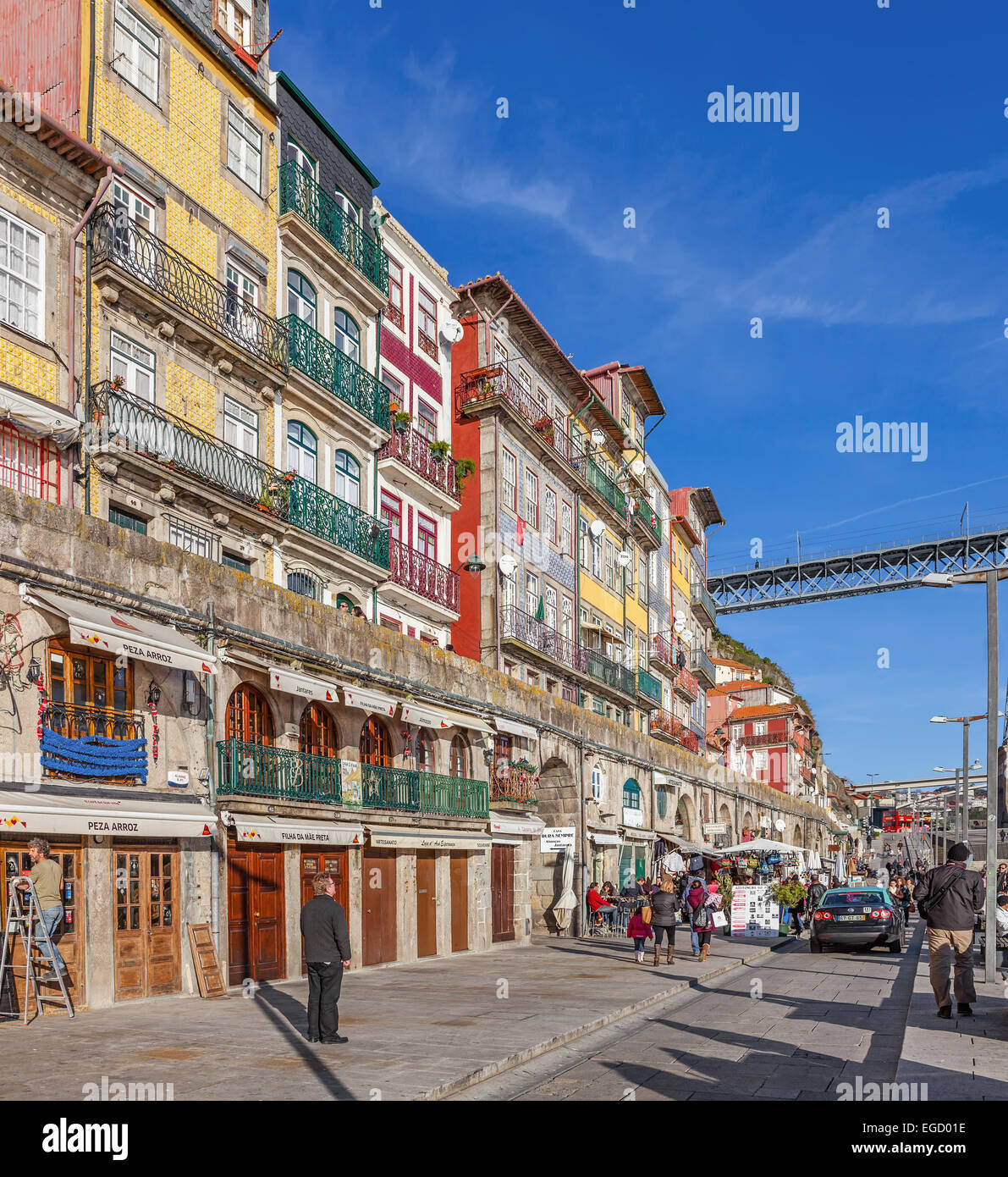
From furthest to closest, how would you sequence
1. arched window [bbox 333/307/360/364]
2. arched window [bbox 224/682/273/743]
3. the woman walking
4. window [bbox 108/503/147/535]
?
arched window [bbox 333/307/360/364] → the woman walking → window [bbox 108/503/147/535] → arched window [bbox 224/682/273/743]

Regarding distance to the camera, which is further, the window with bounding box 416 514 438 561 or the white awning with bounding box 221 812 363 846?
the window with bounding box 416 514 438 561

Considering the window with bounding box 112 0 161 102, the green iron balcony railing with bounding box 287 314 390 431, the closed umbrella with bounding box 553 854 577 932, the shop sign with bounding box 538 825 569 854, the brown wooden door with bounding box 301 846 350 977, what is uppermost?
the window with bounding box 112 0 161 102

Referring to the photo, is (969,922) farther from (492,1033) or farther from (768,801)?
(768,801)

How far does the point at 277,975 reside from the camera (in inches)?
754

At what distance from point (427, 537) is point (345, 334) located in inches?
271

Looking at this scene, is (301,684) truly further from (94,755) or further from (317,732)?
(94,755)

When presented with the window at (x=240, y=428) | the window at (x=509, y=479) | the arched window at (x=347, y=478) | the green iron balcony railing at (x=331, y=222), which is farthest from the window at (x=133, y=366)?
the window at (x=509, y=479)

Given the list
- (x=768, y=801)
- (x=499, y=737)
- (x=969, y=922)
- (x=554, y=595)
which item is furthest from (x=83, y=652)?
(x=768, y=801)

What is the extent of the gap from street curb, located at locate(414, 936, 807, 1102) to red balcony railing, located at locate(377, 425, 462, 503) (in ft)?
51.1

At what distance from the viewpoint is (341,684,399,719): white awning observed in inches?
781

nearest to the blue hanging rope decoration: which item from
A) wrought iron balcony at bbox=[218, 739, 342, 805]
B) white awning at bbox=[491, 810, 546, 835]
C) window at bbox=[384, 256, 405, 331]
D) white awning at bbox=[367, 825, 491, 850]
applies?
wrought iron balcony at bbox=[218, 739, 342, 805]

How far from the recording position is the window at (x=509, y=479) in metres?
37.7

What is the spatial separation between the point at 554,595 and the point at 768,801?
27706 mm

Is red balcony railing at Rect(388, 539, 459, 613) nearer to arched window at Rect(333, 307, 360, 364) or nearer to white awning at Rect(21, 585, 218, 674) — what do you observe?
arched window at Rect(333, 307, 360, 364)
